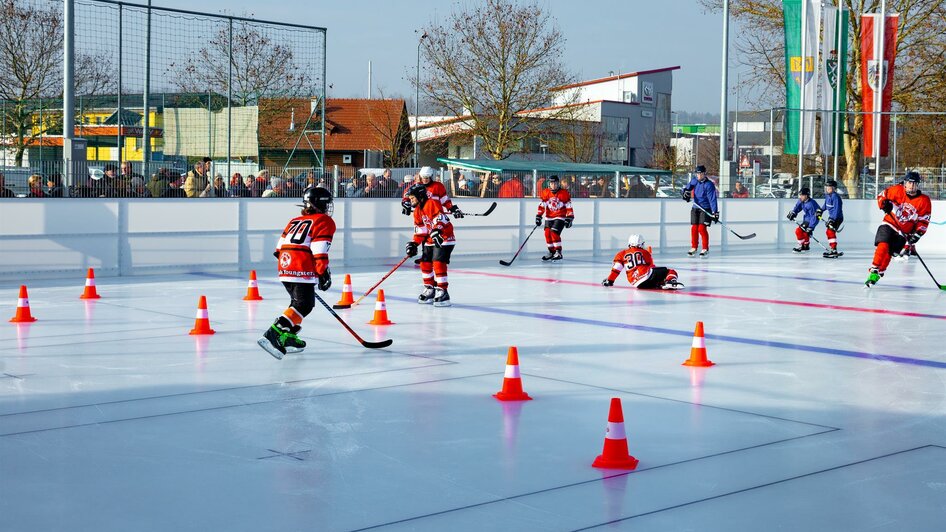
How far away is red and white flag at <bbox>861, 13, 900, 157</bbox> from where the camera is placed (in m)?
28.1

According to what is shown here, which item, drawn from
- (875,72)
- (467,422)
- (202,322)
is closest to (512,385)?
(467,422)

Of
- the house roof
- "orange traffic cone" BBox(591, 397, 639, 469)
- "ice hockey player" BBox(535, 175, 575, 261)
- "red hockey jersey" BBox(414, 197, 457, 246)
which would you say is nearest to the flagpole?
"ice hockey player" BBox(535, 175, 575, 261)

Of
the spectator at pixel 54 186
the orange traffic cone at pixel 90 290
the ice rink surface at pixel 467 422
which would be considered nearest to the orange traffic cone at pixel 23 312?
the ice rink surface at pixel 467 422

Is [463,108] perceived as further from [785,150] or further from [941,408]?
[941,408]

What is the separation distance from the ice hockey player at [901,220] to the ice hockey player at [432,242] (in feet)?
20.9

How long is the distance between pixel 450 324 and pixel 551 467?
5861 mm

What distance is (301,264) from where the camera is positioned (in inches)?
354

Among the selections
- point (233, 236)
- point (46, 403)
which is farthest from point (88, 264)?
point (46, 403)

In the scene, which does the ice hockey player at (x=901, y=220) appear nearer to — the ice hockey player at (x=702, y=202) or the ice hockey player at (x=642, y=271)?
the ice hockey player at (x=642, y=271)

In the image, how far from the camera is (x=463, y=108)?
138 feet

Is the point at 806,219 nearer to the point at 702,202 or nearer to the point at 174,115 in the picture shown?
the point at 702,202

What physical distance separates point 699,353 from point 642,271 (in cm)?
643

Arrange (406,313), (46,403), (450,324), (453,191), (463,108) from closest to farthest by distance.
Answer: (46,403), (450,324), (406,313), (453,191), (463,108)

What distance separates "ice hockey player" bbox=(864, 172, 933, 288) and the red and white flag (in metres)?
13.0
